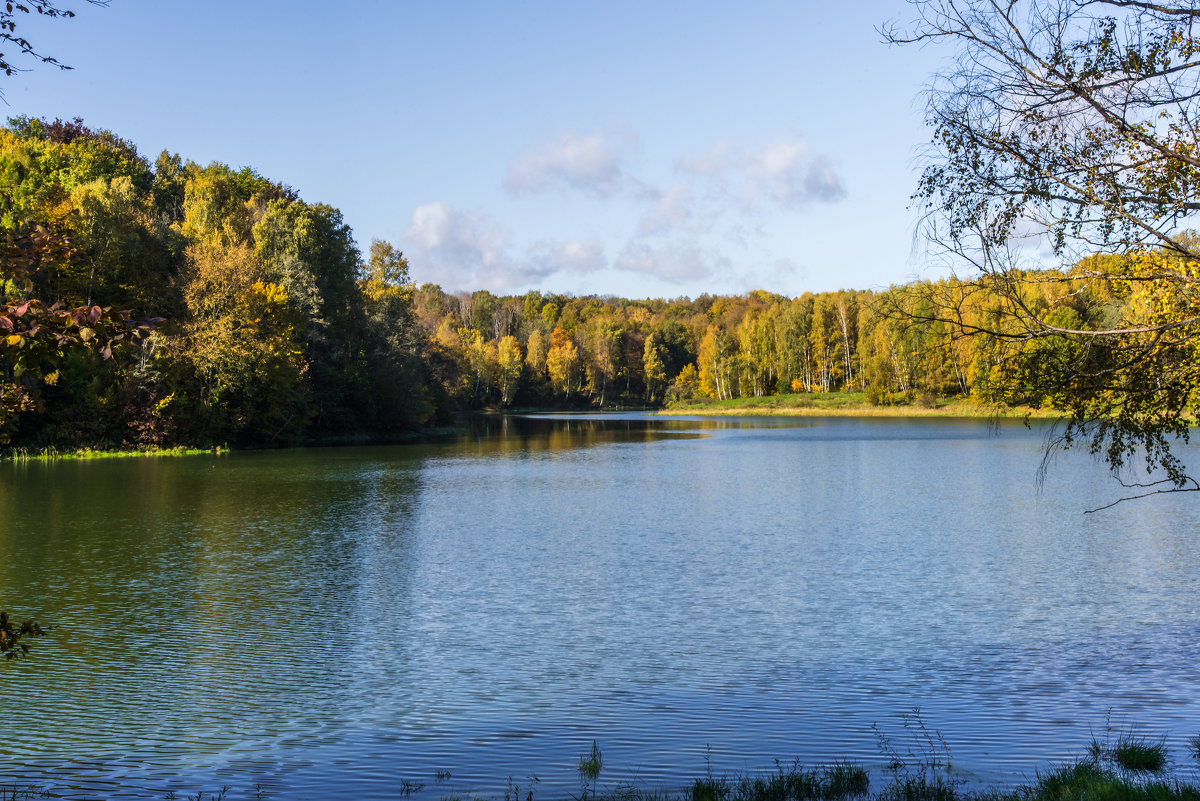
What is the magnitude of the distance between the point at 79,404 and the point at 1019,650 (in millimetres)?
40394

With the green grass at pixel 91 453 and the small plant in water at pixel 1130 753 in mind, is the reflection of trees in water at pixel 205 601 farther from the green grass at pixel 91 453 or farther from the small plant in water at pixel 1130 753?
the green grass at pixel 91 453

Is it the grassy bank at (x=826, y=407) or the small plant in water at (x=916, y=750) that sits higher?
the grassy bank at (x=826, y=407)

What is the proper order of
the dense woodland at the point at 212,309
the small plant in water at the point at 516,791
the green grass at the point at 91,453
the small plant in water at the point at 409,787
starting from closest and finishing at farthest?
the small plant in water at the point at 516,791, the small plant in water at the point at 409,787, the green grass at the point at 91,453, the dense woodland at the point at 212,309

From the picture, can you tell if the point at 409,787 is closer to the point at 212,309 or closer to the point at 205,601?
the point at 205,601

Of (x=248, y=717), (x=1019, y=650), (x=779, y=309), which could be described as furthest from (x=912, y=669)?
(x=779, y=309)

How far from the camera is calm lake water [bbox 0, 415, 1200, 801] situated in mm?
7340

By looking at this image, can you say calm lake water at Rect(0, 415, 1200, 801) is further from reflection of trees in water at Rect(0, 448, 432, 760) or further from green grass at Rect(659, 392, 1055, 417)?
green grass at Rect(659, 392, 1055, 417)

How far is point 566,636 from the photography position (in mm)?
11156

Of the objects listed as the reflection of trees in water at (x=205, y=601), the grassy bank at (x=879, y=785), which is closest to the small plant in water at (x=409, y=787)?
the grassy bank at (x=879, y=785)

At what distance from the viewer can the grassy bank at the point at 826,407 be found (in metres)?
80.1

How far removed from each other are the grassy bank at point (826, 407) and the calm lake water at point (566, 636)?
→ 5505 cm

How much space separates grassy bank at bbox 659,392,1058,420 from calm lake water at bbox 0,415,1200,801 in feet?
181

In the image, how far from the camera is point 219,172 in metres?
54.2

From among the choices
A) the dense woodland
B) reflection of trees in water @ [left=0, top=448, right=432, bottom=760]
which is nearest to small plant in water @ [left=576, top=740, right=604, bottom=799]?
reflection of trees in water @ [left=0, top=448, right=432, bottom=760]
